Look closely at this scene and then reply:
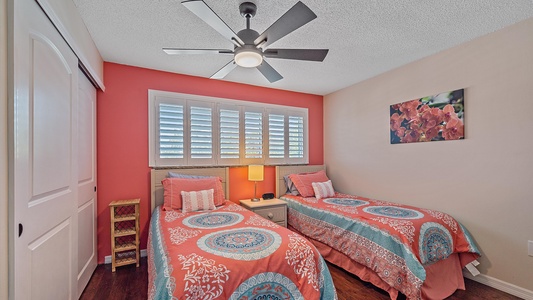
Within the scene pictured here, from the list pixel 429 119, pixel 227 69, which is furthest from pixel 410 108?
pixel 227 69

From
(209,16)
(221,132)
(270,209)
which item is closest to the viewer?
(209,16)

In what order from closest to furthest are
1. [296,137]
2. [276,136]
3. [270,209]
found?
[270,209] < [276,136] < [296,137]

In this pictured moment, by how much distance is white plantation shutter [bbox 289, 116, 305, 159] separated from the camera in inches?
161

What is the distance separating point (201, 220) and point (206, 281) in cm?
100

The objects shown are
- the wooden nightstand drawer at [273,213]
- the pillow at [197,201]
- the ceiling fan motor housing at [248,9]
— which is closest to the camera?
the ceiling fan motor housing at [248,9]

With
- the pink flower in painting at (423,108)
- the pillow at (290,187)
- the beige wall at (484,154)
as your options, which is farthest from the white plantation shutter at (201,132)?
the pink flower in painting at (423,108)

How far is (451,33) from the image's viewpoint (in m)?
2.28

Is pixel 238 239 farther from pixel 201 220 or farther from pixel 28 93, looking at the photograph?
pixel 28 93

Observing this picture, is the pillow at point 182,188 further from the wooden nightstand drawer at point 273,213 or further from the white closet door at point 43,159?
the white closet door at point 43,159

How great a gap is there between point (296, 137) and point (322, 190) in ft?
3.61

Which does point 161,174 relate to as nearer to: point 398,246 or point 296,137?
point 296,137

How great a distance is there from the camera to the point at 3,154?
3.29 ft

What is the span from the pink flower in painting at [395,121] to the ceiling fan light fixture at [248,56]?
86.8 inches

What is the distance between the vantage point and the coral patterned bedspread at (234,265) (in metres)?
1.31
